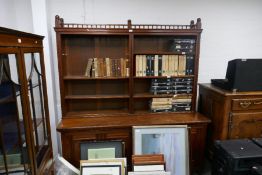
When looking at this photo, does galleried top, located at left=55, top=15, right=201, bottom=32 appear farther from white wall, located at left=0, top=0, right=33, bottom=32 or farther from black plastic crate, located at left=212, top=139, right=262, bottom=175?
black plastic crate, located at left=212, top=139, right=262, bottom=175

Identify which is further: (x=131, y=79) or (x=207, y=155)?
(x=207, y=155)

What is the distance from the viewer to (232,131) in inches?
85.2

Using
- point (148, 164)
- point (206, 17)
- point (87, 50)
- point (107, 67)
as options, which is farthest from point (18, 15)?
point (206, 17)

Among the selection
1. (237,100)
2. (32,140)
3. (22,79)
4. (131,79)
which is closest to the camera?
(22,79)

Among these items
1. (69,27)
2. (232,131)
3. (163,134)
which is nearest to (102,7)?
(69,27)

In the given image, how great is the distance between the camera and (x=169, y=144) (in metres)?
2.18

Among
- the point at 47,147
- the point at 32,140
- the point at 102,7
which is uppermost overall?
the point at 102,7

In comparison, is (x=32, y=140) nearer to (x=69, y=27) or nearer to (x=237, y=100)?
(x=69, y=27)

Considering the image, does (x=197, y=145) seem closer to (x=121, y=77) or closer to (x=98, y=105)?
(x=121, y=77)

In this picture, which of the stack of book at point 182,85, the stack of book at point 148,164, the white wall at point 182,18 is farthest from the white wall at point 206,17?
the stack of book at point 148,164

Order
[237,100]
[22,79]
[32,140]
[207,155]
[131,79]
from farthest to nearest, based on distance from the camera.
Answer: [207,155]
[131,79]
[237,100]
[32,140]
[22,79]

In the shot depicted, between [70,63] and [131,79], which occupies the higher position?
[70,63]

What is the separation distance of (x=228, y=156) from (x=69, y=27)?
2.15 metres

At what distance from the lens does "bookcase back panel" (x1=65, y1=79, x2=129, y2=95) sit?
8.06 feet
